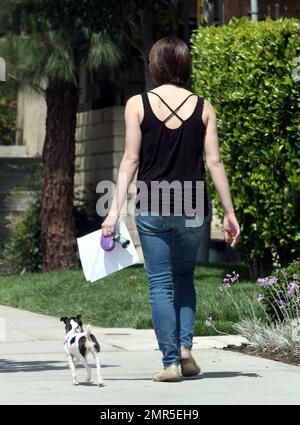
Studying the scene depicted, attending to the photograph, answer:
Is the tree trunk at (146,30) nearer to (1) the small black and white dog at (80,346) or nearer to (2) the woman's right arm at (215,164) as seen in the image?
(2) the woman's right arm at (215,164)

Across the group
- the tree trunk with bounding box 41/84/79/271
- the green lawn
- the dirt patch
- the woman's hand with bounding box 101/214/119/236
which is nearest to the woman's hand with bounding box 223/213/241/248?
the woman's hand with bounding box 101/214/119/236

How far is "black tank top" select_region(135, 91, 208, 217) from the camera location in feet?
24.5

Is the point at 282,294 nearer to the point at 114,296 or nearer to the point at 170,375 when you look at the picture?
the point at 170,375

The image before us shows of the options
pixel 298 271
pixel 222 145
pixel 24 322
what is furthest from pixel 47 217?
pixel 298 271

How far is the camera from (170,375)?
7.46m

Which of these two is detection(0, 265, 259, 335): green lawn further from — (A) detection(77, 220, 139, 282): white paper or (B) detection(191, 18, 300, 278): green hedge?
(A) detection(77, 220, 139, 282): white paper

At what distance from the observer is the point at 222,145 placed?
13.9m

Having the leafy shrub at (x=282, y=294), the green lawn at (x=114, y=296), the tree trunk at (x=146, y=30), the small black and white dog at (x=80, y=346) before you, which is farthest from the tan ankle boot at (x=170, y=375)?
the tree trunk at (x=146, y=30)

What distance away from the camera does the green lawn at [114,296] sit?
439 inches

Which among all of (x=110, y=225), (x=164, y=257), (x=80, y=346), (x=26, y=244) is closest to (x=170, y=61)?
(x=110, y=225)

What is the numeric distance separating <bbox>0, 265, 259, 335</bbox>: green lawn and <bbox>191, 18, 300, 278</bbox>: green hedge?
2.31 feet

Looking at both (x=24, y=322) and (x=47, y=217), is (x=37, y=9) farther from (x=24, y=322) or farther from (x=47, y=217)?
(x=24, y=322)

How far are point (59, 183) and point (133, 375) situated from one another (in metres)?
10.5

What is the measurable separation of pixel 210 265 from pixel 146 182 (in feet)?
32.8
